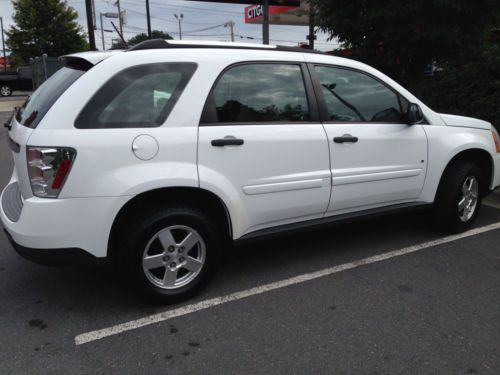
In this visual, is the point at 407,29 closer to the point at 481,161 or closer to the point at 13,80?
the point at 481,161

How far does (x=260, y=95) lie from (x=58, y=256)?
1766 mm

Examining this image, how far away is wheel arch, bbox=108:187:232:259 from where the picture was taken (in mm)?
2908

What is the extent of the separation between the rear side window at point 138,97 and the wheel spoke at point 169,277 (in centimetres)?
99

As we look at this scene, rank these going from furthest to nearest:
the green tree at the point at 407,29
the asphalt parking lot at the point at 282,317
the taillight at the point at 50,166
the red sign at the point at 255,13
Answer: the red sign at the point at 255,13
the green tree at the point at 407,29
the taillight at the point at 50,166
the asphalt parking lot at the point at 282,317

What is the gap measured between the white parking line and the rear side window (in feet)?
4.15

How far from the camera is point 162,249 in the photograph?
304 cm

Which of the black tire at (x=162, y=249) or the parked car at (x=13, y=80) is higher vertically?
the parked car at (x=13, y=80)

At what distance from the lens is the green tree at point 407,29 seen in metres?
7.74

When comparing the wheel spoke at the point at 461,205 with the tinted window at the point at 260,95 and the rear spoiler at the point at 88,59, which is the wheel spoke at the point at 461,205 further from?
the rear spoiler at the point at 88,59

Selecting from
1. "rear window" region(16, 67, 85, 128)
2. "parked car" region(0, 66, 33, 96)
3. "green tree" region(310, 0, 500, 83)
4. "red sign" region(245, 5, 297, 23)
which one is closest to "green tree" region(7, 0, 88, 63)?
"parked car" region(0, 66, 33, 96)

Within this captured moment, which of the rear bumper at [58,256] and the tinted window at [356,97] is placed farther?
the tinted window at [356,97]

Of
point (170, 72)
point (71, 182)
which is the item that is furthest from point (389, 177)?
point (71, 182)

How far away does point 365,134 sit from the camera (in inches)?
146

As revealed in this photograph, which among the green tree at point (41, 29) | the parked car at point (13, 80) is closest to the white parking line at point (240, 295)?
the parked car at point (13, 80)
